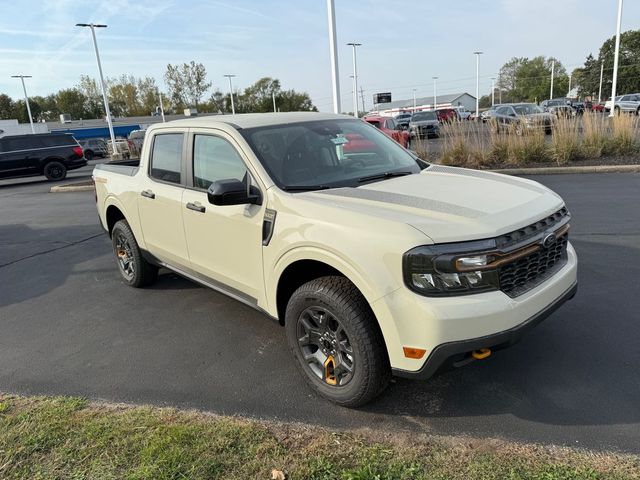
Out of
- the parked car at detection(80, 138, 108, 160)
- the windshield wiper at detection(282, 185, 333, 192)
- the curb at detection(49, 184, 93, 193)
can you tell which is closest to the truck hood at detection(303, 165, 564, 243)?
the windshield wiper at detection(282, 185, 333, 192)

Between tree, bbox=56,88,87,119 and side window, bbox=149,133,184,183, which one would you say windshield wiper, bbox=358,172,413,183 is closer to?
side window, bbox=149,133,184,183

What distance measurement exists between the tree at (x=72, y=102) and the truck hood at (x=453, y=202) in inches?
4145

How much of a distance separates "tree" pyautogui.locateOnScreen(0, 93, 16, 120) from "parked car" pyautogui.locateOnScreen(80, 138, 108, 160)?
2778 inches

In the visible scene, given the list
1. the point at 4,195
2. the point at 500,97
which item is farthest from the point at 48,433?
the point at 500,97

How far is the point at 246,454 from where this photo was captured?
8.81 feet

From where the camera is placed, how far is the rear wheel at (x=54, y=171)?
63.7ft

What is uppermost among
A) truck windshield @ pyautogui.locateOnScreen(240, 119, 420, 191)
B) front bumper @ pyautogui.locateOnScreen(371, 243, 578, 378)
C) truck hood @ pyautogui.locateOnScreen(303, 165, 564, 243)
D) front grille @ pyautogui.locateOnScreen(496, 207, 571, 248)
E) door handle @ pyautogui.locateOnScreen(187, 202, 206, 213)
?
truck windshield @ pyautogui.locateOnScreen(240, 119, 420, 191)

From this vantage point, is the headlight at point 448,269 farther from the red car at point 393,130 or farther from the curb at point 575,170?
the red car at point 393,130

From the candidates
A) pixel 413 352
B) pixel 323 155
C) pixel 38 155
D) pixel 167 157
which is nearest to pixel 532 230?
pixel 413 352

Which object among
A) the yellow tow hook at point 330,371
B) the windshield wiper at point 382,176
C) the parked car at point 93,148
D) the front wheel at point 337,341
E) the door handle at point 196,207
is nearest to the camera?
the front wheel at point 337,341

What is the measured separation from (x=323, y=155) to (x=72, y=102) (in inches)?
4182

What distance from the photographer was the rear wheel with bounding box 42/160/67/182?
764 inches

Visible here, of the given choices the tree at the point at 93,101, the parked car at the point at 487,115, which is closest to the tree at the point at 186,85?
the tree at the point at 93,101

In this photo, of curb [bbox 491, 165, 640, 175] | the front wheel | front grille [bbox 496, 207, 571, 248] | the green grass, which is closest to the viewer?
the green grass
